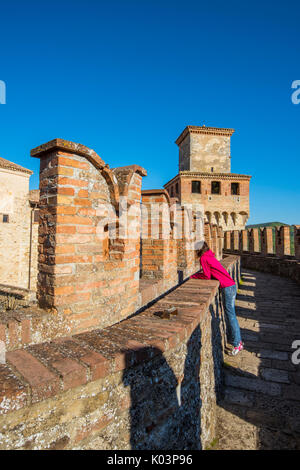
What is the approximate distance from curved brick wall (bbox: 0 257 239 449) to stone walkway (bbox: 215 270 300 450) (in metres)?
0.55

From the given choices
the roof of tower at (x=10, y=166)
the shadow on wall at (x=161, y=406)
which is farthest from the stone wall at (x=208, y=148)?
the shadow on wall at (x=161, y=406)

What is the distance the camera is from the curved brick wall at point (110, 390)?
1.10 m

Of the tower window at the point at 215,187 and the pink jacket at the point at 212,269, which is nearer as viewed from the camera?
the pink jacket at the point at 212,269

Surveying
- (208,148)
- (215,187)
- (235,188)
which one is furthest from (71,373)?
(208,148)

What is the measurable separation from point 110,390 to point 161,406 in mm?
448

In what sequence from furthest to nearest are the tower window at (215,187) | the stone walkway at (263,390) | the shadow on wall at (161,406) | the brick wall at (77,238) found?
the tower window at (215,187)
the stone walkway at (263,390)
the brick wall at (77,238)
the shadow on wall at (161,406)

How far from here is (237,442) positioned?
233 centimetres

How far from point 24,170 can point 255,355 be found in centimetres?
1780

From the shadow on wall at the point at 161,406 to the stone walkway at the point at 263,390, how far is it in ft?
2.32

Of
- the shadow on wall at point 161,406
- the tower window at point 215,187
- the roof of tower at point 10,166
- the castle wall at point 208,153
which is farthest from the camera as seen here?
the castle wall at point 208,153

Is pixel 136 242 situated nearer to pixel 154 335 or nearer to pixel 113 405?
pixel 154 335

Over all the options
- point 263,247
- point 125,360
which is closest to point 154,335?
point 125,360

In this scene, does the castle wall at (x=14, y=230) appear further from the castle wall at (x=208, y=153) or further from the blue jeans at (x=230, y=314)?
the castle wall at (x=208, y=153)
